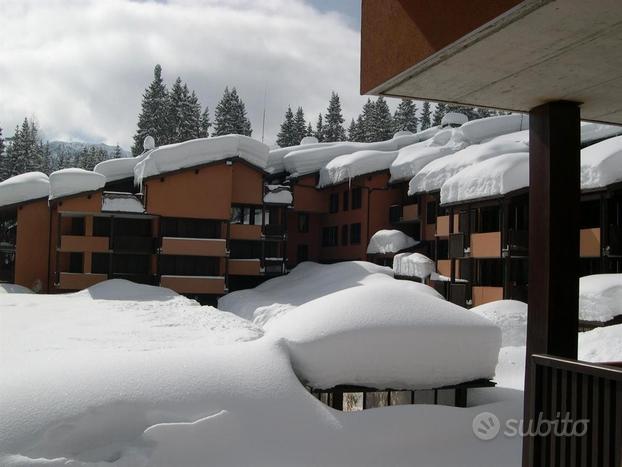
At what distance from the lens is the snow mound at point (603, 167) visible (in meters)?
20.7

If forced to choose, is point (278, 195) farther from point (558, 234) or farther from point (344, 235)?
point (558, 234)

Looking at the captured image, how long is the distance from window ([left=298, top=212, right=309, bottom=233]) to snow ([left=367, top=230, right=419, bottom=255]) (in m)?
8.16

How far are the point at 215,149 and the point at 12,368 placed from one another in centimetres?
2678

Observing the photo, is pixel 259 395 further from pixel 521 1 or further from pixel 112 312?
pixel 112 312

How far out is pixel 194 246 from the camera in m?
32.9

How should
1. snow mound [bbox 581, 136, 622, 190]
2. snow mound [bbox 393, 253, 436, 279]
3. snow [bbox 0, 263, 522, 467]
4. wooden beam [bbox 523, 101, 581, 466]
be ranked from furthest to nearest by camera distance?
snow mound [bbox 393, 253, 436, 279] → snow mound [bbox 581, 136, 622, 190] → snow [bbox 0, 263, 522, 467] → wooden beam [bbox 523, 101, 581, 466]

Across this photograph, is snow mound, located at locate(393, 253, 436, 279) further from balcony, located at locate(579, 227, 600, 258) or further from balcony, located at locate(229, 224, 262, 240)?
balcony, located at locate(579, 227, 600, 258)

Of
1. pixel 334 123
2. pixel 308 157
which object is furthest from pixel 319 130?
pixel 308 157

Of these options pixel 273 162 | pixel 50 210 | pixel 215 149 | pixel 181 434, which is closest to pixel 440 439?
pixel 181 434

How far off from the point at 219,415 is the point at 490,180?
21.0 meters

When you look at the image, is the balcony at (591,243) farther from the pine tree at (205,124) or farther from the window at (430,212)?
the pine tree at (205,124)

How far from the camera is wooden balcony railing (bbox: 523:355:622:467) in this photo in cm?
380

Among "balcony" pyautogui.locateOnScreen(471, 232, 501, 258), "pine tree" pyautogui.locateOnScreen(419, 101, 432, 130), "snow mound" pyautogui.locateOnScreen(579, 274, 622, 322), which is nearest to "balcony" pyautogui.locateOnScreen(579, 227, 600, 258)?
"balcony" pyautogui.locateOnScreen(471, 232, 501, 258)

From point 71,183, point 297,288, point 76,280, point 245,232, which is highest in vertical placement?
point 71,183
